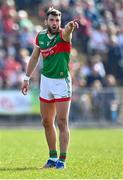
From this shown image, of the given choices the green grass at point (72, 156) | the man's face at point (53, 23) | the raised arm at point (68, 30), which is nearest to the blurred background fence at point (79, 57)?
the green grass at point (72, 156)

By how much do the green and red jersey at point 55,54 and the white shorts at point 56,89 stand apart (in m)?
0.08

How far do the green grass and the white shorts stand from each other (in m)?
1.12

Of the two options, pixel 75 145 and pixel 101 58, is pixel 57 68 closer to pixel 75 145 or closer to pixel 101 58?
pixel 75 145

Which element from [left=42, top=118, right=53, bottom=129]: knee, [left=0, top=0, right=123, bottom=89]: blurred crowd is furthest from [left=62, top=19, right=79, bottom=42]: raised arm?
[left=0, top=0, right=123, bottom=89]: blurred crowd

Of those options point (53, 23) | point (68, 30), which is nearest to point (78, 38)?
point (53, 23)

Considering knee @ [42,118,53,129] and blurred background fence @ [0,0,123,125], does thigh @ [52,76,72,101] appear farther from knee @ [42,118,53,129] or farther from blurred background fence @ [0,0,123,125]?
blurred background fence @ [0,0,123,125]

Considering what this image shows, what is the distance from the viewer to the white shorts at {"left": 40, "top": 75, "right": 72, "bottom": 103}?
12039 mm

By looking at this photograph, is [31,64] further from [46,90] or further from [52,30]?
[52,30]

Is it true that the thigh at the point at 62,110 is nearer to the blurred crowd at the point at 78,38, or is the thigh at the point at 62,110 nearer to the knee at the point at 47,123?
the knee at the point at 47,123

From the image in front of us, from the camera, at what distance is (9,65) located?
2611 cm

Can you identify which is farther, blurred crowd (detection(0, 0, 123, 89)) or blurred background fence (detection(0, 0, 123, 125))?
blurred crowd (detection(0, 0, 123, 89))

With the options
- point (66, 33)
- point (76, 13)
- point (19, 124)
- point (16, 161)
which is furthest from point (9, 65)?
point (66, 33)

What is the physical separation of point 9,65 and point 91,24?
5.06m

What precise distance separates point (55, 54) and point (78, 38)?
18046 millimetres
